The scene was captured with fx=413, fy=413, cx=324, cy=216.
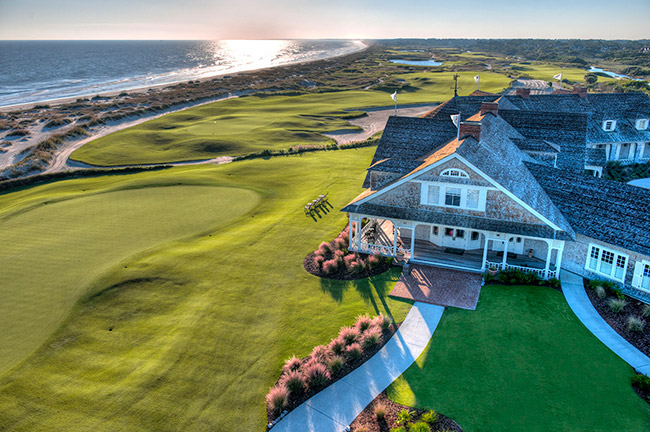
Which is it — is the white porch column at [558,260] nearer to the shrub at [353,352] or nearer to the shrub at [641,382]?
the shrub at [641,382]

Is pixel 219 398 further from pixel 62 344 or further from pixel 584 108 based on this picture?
pixel 584 108

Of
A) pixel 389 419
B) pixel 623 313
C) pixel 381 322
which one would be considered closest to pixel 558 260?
pixel 623 313

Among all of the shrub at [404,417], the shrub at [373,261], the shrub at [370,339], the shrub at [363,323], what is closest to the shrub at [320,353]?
the shrub at [370,339]

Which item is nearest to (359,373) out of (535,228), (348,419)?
(348,419)

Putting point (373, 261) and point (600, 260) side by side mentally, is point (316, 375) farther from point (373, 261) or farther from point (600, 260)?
point (600, 260)

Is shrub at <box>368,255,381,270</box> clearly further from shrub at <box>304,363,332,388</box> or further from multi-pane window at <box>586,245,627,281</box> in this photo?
multi-pane window at <box>586,245,627,281</box>

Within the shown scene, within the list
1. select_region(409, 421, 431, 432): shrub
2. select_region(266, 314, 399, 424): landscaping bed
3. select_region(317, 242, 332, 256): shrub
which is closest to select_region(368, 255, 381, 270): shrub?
select_region(317, 242, 332, 256): shrub
